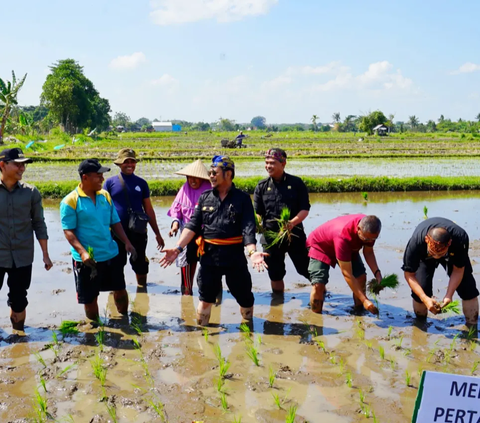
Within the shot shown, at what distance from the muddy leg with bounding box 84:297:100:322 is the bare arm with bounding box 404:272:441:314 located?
2.83 metres

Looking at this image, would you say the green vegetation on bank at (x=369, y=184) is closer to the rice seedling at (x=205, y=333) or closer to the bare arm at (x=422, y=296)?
the rice seedling at (x=205, y=333)

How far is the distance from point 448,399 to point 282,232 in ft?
10.5

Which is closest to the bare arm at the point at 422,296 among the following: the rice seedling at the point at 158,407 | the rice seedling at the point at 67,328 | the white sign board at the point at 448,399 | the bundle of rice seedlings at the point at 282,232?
the bundle of rice seedlings at the point at 282,232

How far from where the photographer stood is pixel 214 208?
460 centimetres

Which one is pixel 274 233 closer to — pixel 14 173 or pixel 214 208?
pixel 214 208

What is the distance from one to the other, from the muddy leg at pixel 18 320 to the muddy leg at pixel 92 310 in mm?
549

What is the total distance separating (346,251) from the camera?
462 centimetres

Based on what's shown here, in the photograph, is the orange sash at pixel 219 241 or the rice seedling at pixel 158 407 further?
the orange sash at pixel 219 241

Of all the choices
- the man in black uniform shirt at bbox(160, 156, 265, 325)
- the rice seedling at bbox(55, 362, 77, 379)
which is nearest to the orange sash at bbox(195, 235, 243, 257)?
the man in black uniform shirt at bbox(160, 156, 265, 325)

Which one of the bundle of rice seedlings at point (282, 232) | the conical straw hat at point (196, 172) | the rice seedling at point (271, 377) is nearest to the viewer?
the rice seedling at point (271, 377)

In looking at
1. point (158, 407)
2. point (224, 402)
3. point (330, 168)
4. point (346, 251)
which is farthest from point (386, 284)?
point (330, 168)

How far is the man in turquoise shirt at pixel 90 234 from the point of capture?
463 cm

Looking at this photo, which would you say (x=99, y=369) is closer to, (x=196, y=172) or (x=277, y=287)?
(x=196, y=172)

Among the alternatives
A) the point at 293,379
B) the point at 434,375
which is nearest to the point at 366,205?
the point at 293,379
